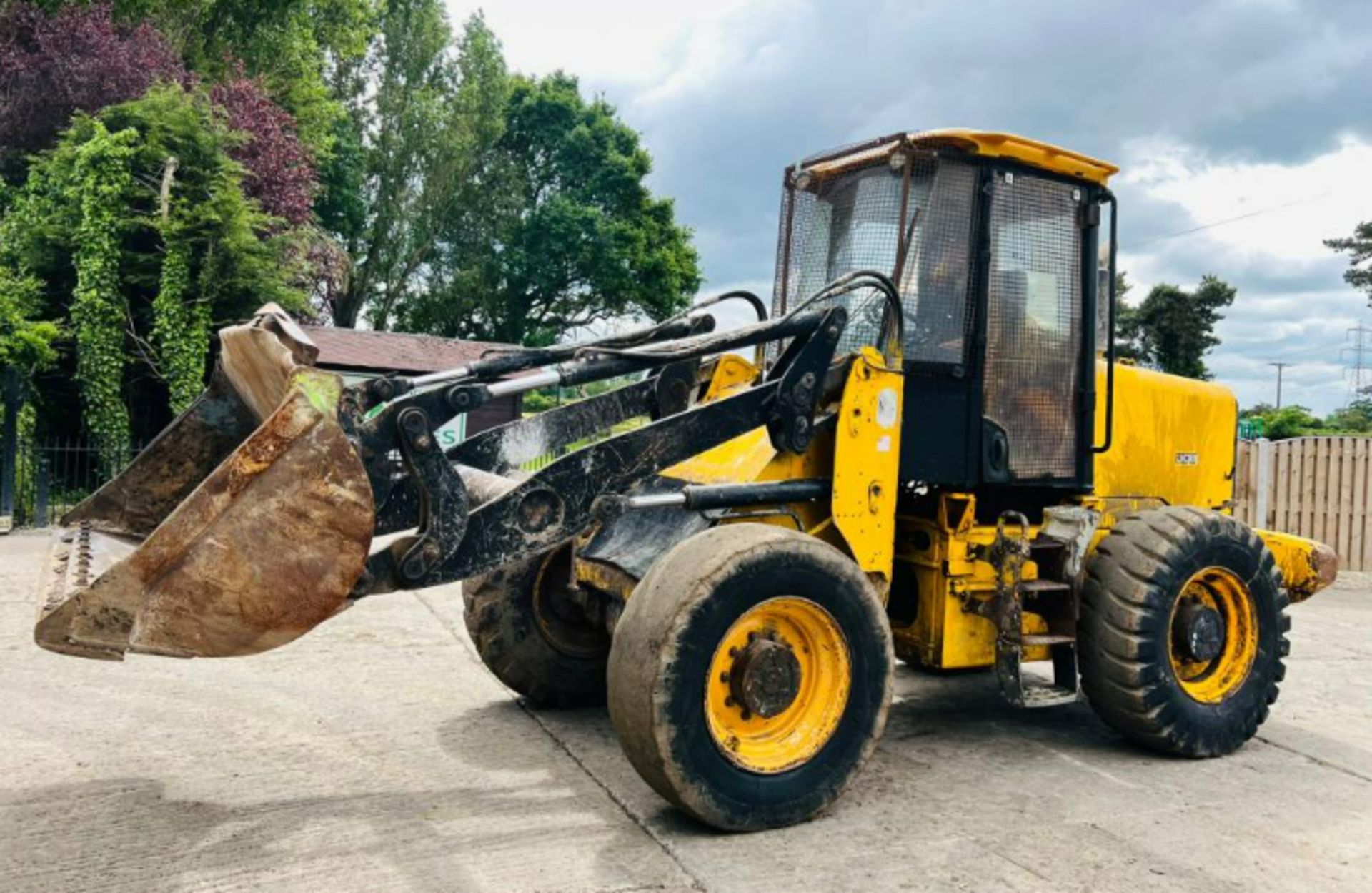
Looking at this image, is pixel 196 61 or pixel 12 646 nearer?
pixel 12 646

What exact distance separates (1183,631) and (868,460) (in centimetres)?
181

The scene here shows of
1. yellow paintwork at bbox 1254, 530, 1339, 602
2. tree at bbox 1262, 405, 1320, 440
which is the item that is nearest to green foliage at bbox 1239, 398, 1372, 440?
tree at bbox 1262, 405, 1320, 440

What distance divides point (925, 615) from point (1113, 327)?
72.5 inches

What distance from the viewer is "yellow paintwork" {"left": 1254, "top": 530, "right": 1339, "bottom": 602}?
20.3 ft

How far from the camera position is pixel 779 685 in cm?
414

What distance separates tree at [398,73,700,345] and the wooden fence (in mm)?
25566

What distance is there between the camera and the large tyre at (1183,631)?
16.4 feet

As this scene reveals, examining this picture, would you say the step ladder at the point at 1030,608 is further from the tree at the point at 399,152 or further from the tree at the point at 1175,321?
the tree at the point at 399,152

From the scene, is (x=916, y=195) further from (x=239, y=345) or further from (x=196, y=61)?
(x=196, y=61)

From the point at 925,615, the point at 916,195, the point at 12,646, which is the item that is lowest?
the point at 12,646

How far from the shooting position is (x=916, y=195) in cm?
516

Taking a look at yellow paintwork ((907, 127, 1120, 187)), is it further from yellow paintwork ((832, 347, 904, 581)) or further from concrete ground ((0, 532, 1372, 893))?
concrete ground ((0, 532, 1372, 893))

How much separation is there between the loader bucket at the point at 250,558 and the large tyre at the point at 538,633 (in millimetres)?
1843

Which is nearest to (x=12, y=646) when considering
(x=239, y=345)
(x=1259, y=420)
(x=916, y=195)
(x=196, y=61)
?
(x=239, y=345)
